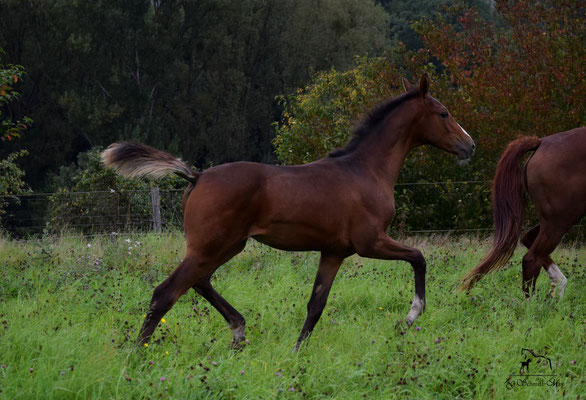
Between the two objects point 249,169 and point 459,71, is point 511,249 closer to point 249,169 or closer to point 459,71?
point 249,169

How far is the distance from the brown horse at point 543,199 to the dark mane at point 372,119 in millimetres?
1814

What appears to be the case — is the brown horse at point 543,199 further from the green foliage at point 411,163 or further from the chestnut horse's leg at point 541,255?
the green foliage at point 411,163

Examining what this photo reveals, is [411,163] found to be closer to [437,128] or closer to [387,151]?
[437,128]

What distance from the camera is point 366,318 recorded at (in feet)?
18.1

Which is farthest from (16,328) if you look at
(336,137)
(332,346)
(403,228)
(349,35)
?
(349,35)

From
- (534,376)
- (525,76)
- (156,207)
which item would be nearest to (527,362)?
(534,376)

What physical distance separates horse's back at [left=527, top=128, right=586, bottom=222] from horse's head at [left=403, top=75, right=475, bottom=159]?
1.29 m

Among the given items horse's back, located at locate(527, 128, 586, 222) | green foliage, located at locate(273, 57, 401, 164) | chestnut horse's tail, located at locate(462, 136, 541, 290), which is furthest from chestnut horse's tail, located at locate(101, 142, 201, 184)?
green foliage, located at locate(273, 57, 401, 164)

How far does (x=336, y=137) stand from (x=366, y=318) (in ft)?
22.2

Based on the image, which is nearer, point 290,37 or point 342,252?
point 342,252

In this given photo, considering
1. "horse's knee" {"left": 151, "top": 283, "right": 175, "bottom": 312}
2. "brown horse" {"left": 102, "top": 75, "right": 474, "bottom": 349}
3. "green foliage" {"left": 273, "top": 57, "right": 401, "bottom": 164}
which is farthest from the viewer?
"green foliage" {"left": 273, "top": 57, "right": 401, "bottom": 164}

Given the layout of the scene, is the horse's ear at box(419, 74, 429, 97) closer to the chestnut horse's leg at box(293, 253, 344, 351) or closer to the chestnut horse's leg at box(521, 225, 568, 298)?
the chestnut horse's leg at box(293, 253, 344, 351)

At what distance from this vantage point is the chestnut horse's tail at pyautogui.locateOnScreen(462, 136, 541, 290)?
6223 millimetres

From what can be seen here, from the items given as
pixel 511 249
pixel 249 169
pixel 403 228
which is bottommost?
pixel 403 228
